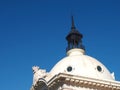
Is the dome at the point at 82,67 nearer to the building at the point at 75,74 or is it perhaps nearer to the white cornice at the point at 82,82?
the building at the point at 75,74

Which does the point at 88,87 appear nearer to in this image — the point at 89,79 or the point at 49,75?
the point at 89,79

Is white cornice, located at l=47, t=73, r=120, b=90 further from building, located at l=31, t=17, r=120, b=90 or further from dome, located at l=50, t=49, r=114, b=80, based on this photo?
dome, located at l=50, t=49, r=114, b=80

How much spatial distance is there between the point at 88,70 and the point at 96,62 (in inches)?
120

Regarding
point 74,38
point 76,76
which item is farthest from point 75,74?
point 74,38

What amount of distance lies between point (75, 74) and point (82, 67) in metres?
3.48

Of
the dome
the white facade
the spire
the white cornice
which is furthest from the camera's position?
the spire

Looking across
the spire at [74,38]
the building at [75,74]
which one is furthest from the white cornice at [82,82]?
the spire at [74,38]

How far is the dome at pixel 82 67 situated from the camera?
155 ft

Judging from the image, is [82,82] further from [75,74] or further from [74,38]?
[74,38]

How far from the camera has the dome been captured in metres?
47.2

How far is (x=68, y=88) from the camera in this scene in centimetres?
4350

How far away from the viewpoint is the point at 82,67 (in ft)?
157

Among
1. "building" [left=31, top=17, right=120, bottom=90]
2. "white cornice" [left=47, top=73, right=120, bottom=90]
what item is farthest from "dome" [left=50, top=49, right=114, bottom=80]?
"white cornice" [left=47, top=73, right=120, bottom=90]

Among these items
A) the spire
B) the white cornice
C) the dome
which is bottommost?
the white cornice
